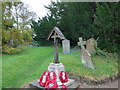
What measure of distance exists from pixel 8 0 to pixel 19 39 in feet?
11.8

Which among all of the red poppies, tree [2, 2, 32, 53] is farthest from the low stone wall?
tree [2, 2, 32, 53]

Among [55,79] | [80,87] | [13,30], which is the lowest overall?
[80,87]

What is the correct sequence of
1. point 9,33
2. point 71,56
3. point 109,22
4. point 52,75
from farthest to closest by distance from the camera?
point 9,33 < point 71,56 < point 109,22 < point 52,75

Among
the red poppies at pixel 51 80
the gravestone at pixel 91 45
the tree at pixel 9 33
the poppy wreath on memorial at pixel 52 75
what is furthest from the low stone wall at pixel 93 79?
the tree at pixel 9 33

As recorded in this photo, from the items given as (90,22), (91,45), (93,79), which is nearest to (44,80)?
(93,79)

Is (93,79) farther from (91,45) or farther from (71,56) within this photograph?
(91,45)

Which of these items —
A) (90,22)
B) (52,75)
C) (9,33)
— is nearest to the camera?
(52,75)

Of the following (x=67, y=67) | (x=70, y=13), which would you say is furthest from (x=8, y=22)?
(x=67, y=67)

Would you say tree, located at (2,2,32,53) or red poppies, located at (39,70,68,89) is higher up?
tree, located at (2,2,32,53)

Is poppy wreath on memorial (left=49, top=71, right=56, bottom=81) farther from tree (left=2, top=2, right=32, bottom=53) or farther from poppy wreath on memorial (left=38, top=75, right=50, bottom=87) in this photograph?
tree (left=2, top=2, right=32, bottom=53)

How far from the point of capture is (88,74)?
544 cm

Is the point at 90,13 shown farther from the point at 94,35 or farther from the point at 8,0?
the point at 8,0

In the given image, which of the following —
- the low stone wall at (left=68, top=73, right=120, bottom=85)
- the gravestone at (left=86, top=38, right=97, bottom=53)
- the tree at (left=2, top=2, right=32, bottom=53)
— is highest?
the tree at (left=2, top=2, right=32, bottom=53)

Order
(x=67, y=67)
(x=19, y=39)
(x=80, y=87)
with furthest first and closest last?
(x=19, y=39) → (x=67, y=67) → (x=80, y=87)
